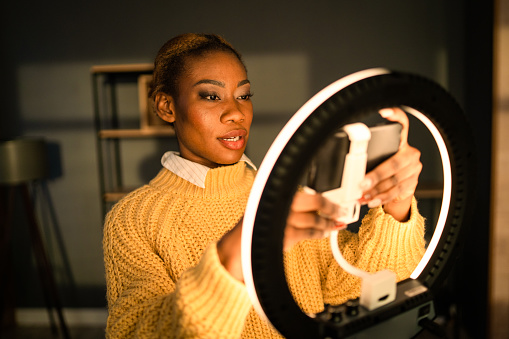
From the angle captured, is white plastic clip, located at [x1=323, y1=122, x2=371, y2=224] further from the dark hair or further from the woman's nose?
the dark hair

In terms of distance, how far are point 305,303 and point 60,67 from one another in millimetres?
2300

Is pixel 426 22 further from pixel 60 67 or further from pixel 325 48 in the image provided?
pixel 60 67

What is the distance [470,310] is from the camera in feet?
6.66

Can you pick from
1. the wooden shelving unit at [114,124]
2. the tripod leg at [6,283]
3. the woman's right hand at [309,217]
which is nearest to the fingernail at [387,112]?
the woman's right hand at [309,217]

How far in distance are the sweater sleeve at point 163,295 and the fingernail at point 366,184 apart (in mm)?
162

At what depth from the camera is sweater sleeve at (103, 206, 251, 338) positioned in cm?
→ 37

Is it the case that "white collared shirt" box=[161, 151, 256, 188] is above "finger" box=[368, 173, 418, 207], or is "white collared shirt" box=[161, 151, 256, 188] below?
below

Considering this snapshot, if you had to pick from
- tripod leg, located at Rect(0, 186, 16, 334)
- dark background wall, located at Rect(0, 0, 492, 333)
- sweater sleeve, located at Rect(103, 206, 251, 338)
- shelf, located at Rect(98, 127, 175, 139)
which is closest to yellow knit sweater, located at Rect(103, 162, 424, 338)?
sweater sleeve, located at Rect(103, 206, 251, 338)

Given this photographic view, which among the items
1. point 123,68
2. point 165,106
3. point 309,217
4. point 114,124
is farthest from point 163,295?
point 114,124

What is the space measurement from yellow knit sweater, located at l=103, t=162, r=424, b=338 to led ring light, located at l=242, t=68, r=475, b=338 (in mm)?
71

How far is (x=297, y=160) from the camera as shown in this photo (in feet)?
0.91

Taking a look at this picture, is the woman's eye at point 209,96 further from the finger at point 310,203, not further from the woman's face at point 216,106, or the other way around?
the finger at point 310,203

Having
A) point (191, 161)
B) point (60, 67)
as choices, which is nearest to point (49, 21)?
point (60, 67)

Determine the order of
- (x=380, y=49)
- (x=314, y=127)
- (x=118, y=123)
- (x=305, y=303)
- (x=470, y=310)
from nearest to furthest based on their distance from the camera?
(x=314, y=127) → (x=305, y=303) → (x=470, y=310) → (x=380, y=49) → (x=118, y=123)
